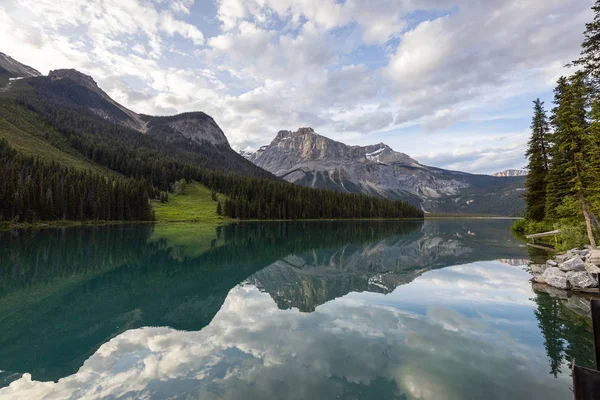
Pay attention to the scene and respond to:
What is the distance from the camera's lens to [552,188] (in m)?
50.5

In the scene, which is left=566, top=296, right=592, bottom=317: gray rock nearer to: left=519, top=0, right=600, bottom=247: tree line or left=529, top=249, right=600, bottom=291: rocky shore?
left=529, top=249, right=600, bottom=291: rocky shore

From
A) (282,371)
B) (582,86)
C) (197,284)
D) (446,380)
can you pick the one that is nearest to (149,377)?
(282,371)

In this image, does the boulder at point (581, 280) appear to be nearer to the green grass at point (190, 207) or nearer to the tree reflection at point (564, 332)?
the tree reflection at point (564, 332)

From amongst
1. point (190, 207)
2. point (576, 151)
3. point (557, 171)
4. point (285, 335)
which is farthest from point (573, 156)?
point (190, 207)

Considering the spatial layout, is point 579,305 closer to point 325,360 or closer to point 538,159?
point 325,360

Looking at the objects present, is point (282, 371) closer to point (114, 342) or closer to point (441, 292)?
point (114, 342)

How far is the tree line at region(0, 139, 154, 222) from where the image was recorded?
85062 millimetres

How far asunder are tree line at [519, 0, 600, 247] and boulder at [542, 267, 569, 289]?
1093cm

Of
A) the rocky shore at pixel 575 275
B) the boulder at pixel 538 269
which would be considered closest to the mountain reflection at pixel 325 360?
the rocky shore at pixel 575 275

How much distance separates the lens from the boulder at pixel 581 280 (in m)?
22.0

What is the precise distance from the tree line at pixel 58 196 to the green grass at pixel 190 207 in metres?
12.3

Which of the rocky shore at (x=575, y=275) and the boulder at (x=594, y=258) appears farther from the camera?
the boulder at (x=594, y=258)

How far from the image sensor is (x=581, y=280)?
885 inches

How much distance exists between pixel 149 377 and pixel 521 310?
21.1m
